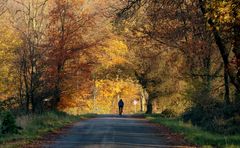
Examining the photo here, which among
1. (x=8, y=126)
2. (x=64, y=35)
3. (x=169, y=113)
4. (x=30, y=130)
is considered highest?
(x=64, y=35)

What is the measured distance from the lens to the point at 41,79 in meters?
35.1

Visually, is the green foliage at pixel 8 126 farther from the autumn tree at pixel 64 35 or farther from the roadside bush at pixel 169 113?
the roadside bush at pixel 169 113

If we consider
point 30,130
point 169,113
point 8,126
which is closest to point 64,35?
point 169,113

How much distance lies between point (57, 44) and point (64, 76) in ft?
8.64

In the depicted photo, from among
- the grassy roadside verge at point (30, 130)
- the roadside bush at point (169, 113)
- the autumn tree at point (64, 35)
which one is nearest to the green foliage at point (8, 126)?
the grassy roadside verge at point (30, 130)

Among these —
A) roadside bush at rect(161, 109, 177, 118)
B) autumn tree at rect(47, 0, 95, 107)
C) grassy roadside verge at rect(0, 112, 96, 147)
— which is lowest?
grassy roadside verge at rect(0, 112, 96, 147)

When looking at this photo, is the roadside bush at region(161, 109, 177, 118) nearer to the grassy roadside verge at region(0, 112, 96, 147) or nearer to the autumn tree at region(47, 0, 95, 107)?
the autumn tree at region(47, 0, 95, 107)

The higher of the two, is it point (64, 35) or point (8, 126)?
point (64, 35)

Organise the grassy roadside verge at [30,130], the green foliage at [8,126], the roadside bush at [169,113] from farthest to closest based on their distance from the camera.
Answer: the roadside bush at [169,113], the green foliage at [8,126], the grassy roadside verge at [30,130]

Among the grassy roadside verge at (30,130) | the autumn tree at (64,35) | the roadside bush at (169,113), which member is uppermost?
the autumn tree at (64,35)

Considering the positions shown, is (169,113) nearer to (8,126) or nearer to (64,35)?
(64,35)

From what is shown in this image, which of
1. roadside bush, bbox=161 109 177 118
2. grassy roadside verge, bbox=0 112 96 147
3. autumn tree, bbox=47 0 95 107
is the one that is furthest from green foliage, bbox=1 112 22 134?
→ roadside bush, bbox=161 109 177 118

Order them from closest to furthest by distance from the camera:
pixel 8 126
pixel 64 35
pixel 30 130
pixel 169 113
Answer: pixel 8 126
pixel 30 130
pixel 64 35
pixel 169 113

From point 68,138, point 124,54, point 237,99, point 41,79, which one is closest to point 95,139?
point 68,138
